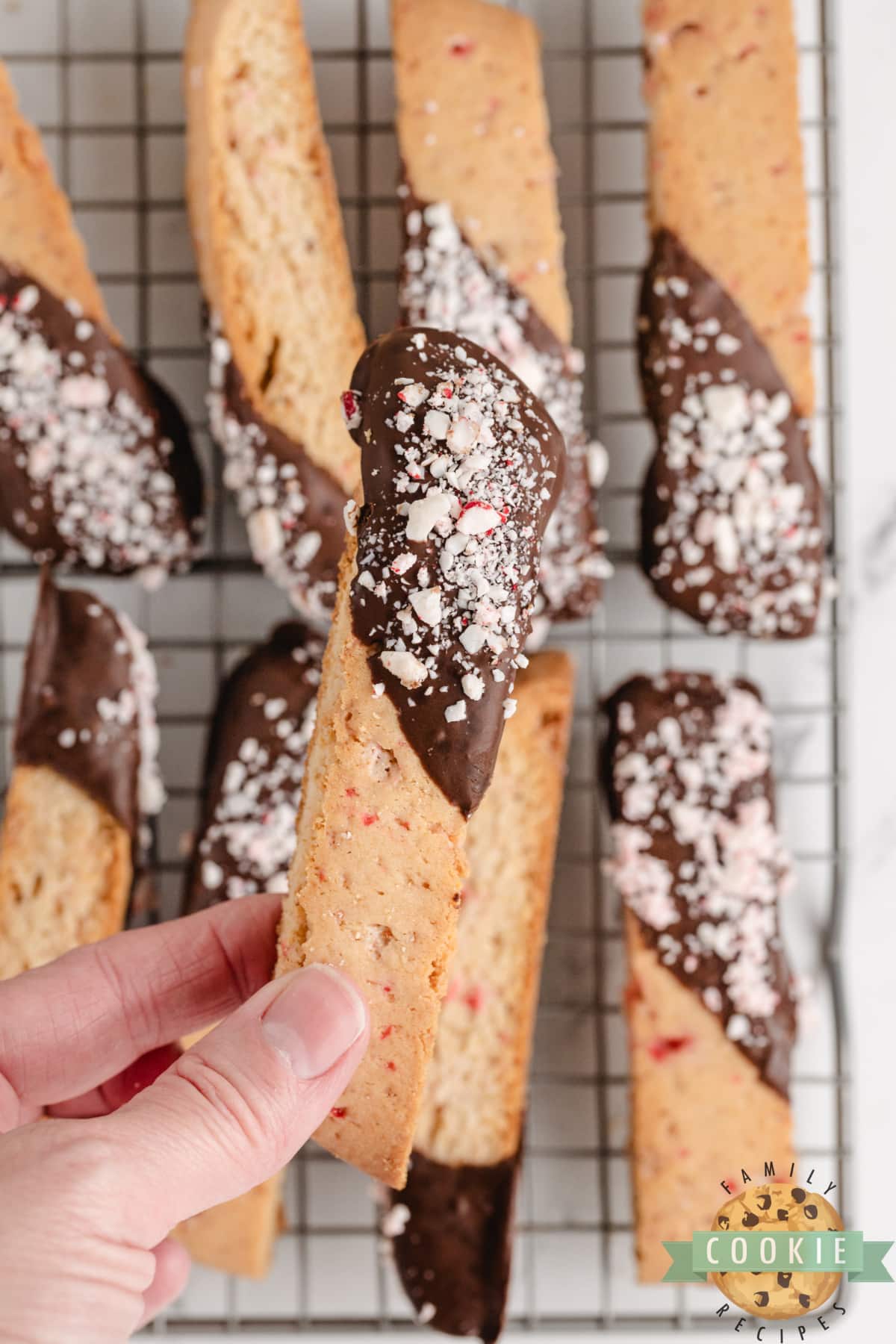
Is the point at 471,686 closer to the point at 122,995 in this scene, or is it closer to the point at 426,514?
the point at 426,514

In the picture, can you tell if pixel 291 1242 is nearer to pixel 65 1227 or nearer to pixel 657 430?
pixel 65 1227

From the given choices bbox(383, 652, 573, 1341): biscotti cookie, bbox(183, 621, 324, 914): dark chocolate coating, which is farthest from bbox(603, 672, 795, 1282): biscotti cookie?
bbox(183, 621, 324, 914): dark chocolate coating

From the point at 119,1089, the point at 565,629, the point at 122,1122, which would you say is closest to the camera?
the point at 122,1122

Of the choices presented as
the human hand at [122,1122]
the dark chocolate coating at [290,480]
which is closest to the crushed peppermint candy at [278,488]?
Answer: the dark chocolate coating at [290,480]

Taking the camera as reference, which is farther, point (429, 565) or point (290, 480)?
point (290, 480)

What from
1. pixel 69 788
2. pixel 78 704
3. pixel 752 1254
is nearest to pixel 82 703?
pixel 78 704

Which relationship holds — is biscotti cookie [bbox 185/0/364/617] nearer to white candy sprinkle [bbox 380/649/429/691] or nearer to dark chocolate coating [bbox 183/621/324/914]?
dark chocolate coating [bbox 183/621/324/914]

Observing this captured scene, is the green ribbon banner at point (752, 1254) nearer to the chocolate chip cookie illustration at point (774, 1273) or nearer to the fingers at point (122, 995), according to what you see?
the chocolate chip cookie illustration at point (774, 1273)

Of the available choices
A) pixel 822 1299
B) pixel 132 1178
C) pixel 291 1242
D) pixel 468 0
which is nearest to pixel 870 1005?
pixel 822 1299
